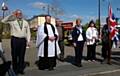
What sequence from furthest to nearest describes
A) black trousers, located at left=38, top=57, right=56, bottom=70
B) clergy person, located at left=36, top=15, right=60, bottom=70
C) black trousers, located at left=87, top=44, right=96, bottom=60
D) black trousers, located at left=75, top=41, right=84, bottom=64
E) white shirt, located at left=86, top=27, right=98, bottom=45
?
black trousers, located at left=87, top=44, right=96, bottom=60, white shirt, located at left=86, top=27, right=98, bottom=45, black trousers, located at left=75, top=41, right=84, bottom=64, black trousers, located at left=38, top=57, right=56, bottom=70, clergy person, located at left=36, top=15, right=60, bottom=70

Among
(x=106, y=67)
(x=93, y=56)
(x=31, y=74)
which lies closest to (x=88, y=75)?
(x=31, y=74)

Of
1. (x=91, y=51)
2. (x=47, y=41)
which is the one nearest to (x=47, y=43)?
(x=47, y=41)

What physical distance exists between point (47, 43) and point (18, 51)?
1390mm

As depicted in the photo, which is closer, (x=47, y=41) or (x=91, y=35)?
(x=47, y=41)

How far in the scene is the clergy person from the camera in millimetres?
15234

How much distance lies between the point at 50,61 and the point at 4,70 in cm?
779

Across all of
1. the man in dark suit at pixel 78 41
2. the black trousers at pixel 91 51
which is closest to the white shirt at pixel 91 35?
the black trousers at pixel 91 51

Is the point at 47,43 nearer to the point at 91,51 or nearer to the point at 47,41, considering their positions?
the point at 47,41

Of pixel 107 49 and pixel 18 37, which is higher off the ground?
pixel 18 37

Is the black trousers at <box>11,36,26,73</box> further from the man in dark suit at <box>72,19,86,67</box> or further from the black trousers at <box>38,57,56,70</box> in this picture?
the man in dark suit at <box>72,19,86,67</box>

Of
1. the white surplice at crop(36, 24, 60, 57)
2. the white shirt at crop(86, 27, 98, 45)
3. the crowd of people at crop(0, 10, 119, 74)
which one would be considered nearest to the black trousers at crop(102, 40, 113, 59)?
the crowd of people at crop(0, 10, 119, 74)

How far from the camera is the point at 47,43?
15.3m

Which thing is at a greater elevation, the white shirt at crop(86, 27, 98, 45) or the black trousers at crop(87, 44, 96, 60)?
the white shirt at crop(86, 27, 98, 45)

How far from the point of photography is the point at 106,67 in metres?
16.4
